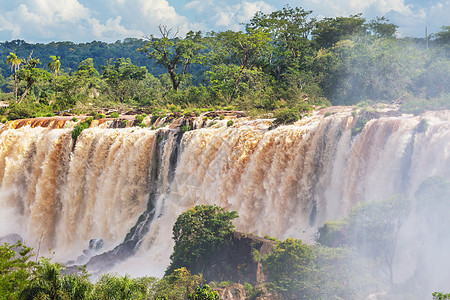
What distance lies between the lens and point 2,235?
2977 cm

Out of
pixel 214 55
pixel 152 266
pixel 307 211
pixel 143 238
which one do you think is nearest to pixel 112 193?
pixel 143 238

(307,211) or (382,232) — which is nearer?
(382,232)

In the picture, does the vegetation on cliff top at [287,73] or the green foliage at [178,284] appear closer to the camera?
the green foliage at [178,284]

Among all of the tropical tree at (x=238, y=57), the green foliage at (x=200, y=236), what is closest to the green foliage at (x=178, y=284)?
the green foliage at (x=200, y=236)

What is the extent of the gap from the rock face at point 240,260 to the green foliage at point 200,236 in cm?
36

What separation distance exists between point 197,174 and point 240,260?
6.95 meters

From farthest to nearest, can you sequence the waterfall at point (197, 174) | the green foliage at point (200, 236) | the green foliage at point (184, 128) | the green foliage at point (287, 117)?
the green foliage at point (184, 128), the green foliage at point (287, 117), the green foliage at point (200, 236), the waterfall at point (197, 174)

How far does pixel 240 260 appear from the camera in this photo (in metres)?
18.4

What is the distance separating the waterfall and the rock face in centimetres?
204

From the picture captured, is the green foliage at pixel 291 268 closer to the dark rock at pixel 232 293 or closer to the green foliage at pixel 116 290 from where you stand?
the dark rock at pixel 232 293

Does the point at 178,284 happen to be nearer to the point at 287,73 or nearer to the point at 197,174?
the point at 197,174

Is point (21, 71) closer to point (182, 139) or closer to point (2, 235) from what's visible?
point (2, 235)

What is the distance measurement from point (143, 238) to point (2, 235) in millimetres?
10928

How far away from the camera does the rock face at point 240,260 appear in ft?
57.8
